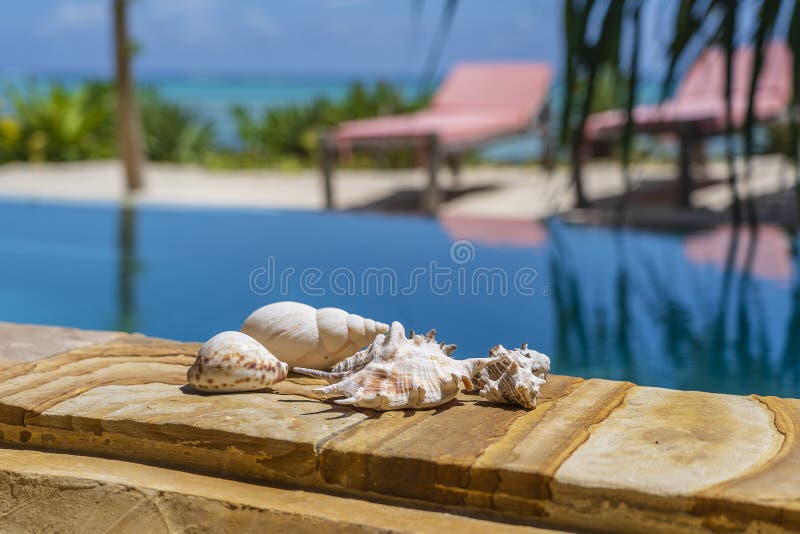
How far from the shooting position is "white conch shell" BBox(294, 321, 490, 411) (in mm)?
1992

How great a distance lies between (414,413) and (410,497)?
278 millimetres

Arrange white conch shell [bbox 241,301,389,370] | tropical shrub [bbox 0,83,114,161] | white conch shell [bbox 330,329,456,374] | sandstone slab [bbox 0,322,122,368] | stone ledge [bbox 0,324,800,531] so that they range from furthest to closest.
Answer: tropical shrub [bbox 0,83,114,161] < sandstone slab [bbox 0,322,122,368] < white conch shell [bbox 241,301,389,370] < white conch shell [bbox 330,329,456,374] < stone ledge [bbox 0,324,800,531]

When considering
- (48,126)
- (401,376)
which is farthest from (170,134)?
(401,376)

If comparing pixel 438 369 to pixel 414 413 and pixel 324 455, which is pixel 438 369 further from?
pixel 324 455

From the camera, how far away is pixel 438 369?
2.04m

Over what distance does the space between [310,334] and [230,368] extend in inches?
12.3

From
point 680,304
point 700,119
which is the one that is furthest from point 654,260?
point 700,119

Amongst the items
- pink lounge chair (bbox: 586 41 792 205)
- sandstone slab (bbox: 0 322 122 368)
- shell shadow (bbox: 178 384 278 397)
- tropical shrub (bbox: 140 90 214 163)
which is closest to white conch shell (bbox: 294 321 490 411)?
shell shadow (bbox: 178 384 278 397)

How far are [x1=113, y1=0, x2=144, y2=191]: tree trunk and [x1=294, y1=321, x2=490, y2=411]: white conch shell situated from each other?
7998 mm

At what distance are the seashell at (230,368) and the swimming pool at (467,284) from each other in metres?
1.39

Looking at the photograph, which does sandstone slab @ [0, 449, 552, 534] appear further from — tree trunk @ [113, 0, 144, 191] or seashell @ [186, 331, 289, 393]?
tree trunk @ [113, 0, 144, 191]

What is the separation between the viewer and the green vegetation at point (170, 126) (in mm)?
11875

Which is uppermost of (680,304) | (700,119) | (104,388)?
(700,119)

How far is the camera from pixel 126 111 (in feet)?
31.9
